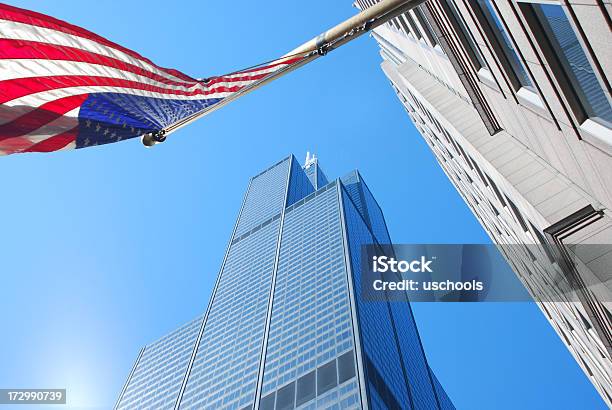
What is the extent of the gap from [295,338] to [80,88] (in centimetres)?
10373

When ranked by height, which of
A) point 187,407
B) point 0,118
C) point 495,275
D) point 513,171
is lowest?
point 187,407

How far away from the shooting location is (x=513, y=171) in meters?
14.6

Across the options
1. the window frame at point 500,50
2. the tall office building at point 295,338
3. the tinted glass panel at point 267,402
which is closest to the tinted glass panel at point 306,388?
the tall office building at point 295,338

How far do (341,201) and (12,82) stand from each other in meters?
157

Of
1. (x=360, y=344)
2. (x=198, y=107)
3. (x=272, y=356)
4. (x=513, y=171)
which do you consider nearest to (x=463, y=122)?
(x=513, y=171)

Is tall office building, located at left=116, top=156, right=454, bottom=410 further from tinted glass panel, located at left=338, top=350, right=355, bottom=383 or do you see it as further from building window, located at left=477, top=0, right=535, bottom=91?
building window, located at left=477, top=0, right=535, bottom=91

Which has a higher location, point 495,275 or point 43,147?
point 43,147

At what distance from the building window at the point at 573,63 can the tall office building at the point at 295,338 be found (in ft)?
244

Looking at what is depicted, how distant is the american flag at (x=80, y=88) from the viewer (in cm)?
724

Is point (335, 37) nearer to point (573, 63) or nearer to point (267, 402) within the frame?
point (573, 63)

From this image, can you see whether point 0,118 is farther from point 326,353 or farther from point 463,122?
point 326,353

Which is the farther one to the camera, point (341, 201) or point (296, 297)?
point (341, 201)

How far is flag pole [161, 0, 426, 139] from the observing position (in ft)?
24.0

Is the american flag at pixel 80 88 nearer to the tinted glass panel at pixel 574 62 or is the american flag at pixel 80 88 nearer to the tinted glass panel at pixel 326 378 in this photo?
the tinted glass panel at pixel 574 62
